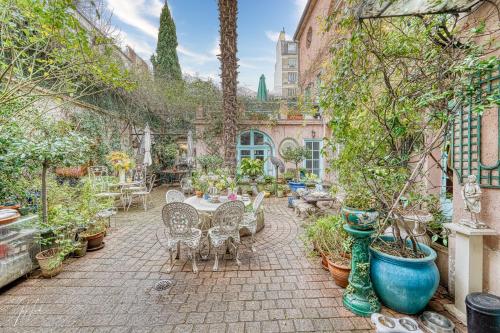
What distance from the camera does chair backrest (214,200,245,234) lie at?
330cm

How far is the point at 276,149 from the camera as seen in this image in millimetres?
10523

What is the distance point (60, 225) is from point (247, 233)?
3.32 meters

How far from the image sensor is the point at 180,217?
322 cm

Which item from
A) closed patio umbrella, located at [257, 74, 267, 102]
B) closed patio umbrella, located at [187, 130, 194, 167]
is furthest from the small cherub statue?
closed patio umbrella, located at [257, 74, 267, 102]

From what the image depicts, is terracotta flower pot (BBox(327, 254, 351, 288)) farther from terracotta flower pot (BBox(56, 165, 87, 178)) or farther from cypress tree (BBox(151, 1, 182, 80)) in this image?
cypress tree (BBox(151, 1, 182, 80))

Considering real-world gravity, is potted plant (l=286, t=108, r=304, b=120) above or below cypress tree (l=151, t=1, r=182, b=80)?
below

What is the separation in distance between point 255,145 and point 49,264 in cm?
861

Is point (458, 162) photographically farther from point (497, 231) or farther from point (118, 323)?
point (118, 323)

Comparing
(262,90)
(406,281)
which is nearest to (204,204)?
(406,281)

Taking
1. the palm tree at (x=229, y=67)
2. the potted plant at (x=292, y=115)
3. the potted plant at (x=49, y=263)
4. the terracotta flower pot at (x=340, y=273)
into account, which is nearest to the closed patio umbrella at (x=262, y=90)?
the potted plant at (x=292, y=115)

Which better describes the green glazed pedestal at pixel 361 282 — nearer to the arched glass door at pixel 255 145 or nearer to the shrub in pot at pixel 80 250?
the shrub in pot at pixel 80 250

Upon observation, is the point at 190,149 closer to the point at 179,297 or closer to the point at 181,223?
the point at 181,223

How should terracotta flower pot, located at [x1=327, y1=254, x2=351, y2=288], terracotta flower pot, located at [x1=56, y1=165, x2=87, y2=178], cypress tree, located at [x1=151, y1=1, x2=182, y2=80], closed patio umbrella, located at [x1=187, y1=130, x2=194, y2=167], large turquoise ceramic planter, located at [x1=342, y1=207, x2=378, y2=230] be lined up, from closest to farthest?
large turquoise ceramic planter, located at [x1=342, y1=207, x2=378, y2=230], terracotta flower pot, located at [x1=327, y1=254, x2=351, y2=288], terracotta flower pot, located at [x1=56, y1=165, x2=87, y2=178], closed patio umbrella, located at [x1=187, y1=130, x2=194, y2=167], cypress tree, located at [x1=151, y1=1, x2=182, y2=80]

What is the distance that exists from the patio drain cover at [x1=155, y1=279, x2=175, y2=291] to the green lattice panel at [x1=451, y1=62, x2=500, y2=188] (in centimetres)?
382
